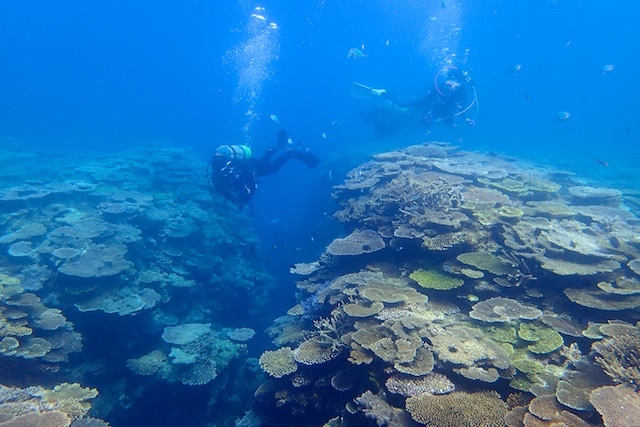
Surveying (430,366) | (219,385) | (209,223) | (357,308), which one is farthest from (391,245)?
(209,223)

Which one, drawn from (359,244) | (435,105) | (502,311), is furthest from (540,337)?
(435,105)

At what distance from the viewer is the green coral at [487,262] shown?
605 cm

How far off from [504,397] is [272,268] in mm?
16847

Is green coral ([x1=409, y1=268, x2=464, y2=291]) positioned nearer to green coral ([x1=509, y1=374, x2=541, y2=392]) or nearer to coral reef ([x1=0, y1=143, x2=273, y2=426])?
green coral ([x1=509, y1=374, x2=541, y2=392])

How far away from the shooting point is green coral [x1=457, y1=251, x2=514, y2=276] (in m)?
6.05

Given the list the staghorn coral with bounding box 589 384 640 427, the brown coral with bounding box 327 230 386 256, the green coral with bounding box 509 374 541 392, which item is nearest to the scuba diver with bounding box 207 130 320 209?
the brown coral with bounding box 327 230 386 256

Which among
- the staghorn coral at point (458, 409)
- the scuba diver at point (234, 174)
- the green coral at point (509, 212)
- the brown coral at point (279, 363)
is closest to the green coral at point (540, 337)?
the staghorn coral at point (458, 409)

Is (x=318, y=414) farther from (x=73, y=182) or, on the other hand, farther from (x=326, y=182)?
(x=326, y=182)

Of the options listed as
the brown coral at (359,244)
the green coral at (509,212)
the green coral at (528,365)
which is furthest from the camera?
the brown coral at (359,244)

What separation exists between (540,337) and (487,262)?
1649 mm

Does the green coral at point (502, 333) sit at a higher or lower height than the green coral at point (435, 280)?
lower

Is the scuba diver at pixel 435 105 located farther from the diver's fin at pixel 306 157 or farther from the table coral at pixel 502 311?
the table coral at pixel 502 311

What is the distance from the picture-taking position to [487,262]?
6.21 m

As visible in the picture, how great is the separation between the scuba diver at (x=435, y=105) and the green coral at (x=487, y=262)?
935 cm
